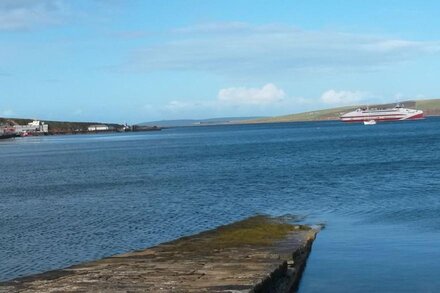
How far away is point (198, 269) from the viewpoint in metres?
19.1

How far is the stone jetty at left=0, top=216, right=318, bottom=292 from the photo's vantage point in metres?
16.6

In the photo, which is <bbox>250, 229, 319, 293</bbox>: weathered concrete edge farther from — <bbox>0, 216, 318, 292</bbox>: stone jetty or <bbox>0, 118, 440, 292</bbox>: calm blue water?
<bbox>0, 118, 440, 292</bbox>: calm blue water

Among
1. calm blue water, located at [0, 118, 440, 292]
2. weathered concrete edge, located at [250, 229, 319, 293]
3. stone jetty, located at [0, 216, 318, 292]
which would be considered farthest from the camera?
calm blue water, located at [0, 118, 440, 292]

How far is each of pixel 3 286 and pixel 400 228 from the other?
1982 cm

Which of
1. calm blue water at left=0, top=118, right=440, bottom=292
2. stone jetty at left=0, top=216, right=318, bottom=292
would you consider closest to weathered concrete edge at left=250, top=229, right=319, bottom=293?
stone jetty at left=0, top=216, right=318, bottom=292

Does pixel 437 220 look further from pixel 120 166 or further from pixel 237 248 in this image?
pixel 120 166

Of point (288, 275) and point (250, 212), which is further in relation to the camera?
point (250, 212)

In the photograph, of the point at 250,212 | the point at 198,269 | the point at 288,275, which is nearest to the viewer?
the point at 198,269

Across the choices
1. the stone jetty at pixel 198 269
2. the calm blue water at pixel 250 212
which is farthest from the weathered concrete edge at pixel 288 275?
the calm blue water at pixel 250 212

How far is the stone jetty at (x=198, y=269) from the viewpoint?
1664cm

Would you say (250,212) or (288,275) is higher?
(288,275)

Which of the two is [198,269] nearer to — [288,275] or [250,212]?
[288,275]

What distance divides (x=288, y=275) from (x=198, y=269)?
338cm

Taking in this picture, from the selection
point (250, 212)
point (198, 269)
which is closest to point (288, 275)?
point (198, 269)
